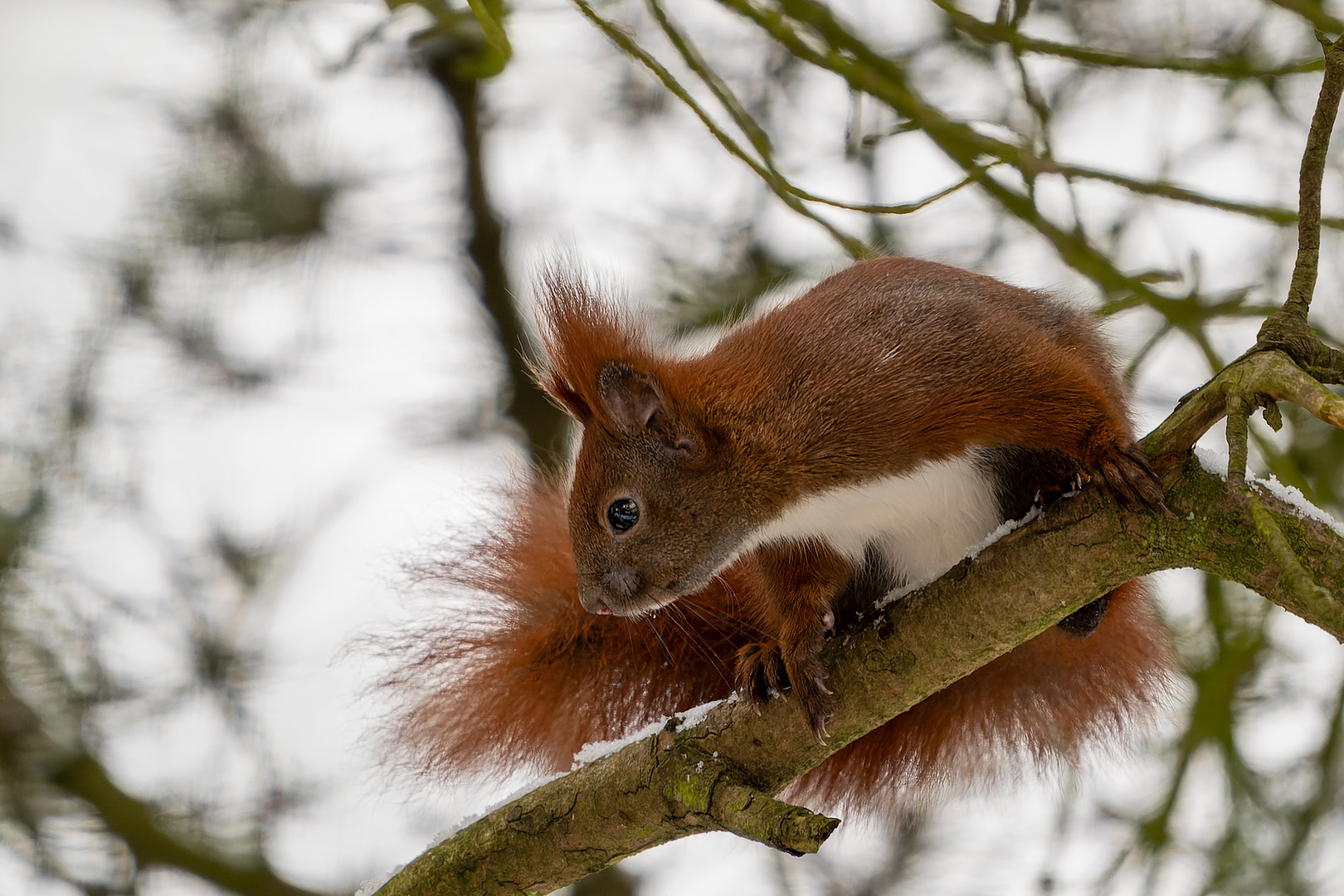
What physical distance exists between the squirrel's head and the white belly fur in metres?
0.10

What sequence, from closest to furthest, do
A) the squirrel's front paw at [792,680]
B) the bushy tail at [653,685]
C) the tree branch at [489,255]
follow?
the squirrel's front paw at [792,680], the bushy tail at [653,685], the tree branch at [489,255]

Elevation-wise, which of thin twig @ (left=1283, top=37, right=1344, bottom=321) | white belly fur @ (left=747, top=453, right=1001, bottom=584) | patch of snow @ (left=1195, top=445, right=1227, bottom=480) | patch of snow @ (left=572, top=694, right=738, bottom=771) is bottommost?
patch of snow @ (left=572, top=694, right=738, bottom=771)

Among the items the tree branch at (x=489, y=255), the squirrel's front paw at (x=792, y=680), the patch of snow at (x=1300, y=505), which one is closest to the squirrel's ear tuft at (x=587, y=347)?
the squirrel's front paw at (x=792, y=680)

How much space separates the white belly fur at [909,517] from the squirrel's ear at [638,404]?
19 cm

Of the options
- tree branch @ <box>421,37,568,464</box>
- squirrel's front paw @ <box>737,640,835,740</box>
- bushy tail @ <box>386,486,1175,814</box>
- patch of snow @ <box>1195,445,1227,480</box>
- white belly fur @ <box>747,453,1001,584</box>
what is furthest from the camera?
tree branch @ <box>421,37,568,464</box>

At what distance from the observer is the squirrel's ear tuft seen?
62.5 inches

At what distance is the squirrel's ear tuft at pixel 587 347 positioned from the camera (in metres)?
1.59

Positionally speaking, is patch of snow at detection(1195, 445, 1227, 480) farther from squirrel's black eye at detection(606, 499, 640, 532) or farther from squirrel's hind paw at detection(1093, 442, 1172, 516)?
squirrel's black eye at detection(606, 499, 640, 532)

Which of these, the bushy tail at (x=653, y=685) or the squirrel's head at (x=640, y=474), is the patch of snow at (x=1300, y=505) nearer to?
the bushy tail at (x=653, y=685)

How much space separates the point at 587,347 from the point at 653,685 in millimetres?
622

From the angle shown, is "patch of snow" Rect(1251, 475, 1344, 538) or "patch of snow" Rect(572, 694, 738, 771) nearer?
"patch of snow" Rect(1251, 475, 1344, 538)

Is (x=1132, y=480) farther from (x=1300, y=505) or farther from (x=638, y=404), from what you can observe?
(x=638, y=404)

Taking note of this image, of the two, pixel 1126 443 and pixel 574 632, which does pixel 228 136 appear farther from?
pixel 1126 443

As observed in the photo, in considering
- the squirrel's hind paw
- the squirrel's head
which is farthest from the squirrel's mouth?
the squirrel's hind paw
